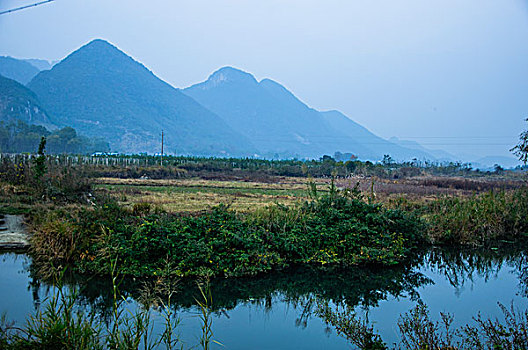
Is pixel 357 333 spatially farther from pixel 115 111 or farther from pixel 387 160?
pixel 115 111

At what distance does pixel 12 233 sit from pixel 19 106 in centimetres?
13948

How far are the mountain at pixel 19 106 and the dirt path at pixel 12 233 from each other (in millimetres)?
129692

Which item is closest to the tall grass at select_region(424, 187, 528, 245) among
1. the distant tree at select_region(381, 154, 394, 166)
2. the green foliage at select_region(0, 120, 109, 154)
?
the distant tree at select_region(381, 154, 394, 166)

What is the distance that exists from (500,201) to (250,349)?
39.8 feet

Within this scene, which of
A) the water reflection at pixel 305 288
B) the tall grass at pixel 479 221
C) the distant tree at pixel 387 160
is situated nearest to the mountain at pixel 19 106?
the distant tree at pixel 387 160

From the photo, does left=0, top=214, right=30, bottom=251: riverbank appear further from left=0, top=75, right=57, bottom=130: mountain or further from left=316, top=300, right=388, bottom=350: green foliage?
→ left=0, top=75, right=57, bottom=130: mountain

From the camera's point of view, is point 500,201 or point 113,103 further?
point 113,103

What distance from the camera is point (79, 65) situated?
194625 mm

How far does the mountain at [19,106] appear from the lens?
124 m

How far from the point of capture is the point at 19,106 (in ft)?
417

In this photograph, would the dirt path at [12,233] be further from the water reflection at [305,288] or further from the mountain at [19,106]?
the mountain at [19,106]

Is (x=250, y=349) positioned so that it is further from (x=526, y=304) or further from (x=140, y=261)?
(x=526, y=304)

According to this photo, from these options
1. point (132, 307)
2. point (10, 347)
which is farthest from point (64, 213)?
point (10, 347)

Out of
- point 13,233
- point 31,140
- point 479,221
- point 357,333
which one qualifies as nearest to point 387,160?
point 479,221
